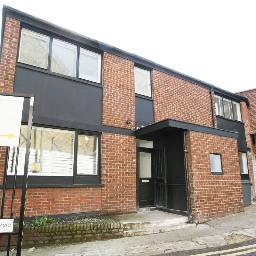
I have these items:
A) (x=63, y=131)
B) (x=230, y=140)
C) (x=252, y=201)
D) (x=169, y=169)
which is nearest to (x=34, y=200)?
(x=63, y=131)

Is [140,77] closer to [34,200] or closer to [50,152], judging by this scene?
[50,152]

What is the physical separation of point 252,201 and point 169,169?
7.10 metres

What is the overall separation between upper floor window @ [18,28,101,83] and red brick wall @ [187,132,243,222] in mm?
4393

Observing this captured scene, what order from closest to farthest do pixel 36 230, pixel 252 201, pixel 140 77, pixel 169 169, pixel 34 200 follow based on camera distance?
pixel 36 230 < pixel 34 200 < pixel 169 169 < pixel 140 77 < pixel 252 201

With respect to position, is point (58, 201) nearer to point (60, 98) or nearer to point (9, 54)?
point (60, 98)

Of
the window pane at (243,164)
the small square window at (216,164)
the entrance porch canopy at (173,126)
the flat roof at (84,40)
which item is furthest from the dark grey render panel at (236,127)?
the small square window at (216,164)

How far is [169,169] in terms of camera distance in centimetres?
986

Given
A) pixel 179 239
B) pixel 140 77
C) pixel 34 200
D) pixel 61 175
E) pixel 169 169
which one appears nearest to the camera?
pixel 179 239

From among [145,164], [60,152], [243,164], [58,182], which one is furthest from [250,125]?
[58,182]

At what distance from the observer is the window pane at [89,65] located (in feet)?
30.8

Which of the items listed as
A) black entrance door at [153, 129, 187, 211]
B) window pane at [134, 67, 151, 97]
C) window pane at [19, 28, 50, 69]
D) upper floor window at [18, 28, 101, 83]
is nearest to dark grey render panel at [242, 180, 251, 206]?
black entrance door at [153, 129, 187, 211]

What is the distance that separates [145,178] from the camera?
10164 mm

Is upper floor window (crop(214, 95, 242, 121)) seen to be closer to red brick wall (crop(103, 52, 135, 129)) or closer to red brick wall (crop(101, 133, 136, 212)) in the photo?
red brick wall (crop(103, 52, 135, 129))

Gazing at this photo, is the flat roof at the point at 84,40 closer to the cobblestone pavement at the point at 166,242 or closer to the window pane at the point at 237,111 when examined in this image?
the window pane at the point at 237,111
